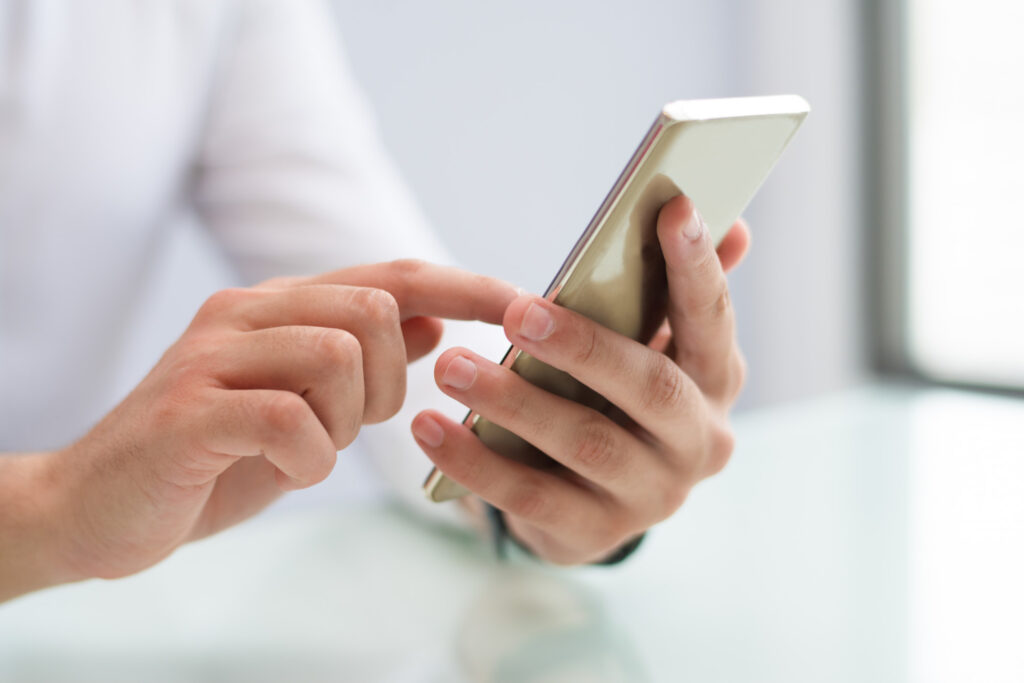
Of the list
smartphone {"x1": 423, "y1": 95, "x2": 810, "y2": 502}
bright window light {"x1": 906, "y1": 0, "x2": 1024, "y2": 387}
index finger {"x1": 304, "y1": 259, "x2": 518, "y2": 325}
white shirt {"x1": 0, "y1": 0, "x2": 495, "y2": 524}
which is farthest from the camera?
bright window light {"x1": 906, "y1": 0, "x2": 1024, "y2": 387}

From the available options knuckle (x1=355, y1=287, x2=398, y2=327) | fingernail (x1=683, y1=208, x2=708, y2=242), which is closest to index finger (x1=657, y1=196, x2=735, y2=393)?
fingernail (x1=683, y1=208, x2=708, y2=242)

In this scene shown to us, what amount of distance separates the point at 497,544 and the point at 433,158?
0.80 metres

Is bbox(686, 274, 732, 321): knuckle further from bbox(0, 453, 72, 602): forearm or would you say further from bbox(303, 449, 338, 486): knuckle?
bbox(0, 453, 72, 602): forearm

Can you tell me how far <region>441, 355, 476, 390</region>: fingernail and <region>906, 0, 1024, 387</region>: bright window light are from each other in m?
1.25

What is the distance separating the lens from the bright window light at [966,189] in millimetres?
1299

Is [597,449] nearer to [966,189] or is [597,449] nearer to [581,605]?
[581,605]

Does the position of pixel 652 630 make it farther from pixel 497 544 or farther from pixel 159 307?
pixel 159 307

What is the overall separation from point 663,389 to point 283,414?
0.15 metres

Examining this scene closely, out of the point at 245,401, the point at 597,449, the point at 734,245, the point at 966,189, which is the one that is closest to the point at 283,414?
the point at 245,401

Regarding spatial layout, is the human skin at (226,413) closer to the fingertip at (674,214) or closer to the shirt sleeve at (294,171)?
the fingertip at (674,214)

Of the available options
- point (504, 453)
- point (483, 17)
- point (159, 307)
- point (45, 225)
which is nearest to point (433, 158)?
point (483, 17)

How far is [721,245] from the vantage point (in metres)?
0.41

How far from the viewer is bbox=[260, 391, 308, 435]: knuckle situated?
0.97 ft

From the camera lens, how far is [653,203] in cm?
28
